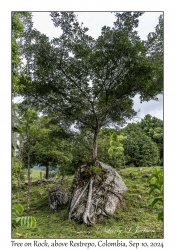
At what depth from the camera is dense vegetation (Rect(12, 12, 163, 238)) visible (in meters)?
4.14

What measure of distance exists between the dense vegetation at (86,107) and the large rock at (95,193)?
21cm

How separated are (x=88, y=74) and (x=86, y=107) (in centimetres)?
81

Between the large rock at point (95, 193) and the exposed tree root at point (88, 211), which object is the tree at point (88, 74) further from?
the exposed tree root at point (88, 211)

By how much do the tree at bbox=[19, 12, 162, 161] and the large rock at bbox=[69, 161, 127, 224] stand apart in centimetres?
47

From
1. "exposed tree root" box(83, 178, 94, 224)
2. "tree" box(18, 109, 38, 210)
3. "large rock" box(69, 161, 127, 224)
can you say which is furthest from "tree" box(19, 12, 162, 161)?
"exposed tree root" box(83, 178, 94, 224)

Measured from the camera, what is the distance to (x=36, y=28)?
168 inches

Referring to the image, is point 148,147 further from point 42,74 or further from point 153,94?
point 42,74

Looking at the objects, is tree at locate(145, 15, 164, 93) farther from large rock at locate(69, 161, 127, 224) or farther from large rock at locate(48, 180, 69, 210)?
large rock at locate(48, 180, 69, 210)

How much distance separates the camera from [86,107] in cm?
505

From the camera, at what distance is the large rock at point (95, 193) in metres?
4.24

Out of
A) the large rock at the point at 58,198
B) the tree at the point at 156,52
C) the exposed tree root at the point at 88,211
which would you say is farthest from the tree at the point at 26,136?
the tree at the point at 156,52

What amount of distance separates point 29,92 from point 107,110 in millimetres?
2014
